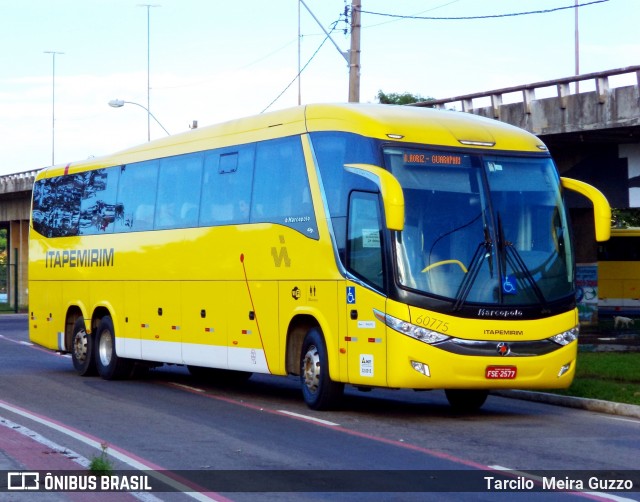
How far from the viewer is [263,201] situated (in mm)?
17375

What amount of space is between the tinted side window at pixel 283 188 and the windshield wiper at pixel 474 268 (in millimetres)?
2271

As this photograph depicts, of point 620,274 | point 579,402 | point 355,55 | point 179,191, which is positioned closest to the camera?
point 579,402

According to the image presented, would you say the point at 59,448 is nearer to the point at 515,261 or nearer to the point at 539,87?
the point at 515,261

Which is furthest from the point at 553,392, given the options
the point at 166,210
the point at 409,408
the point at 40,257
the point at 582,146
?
the point at 582,146

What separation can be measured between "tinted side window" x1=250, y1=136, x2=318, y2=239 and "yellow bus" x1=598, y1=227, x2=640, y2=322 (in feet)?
123

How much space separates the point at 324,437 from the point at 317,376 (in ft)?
9.21

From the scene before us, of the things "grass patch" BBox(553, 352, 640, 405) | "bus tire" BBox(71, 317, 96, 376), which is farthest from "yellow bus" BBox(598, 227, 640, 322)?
"bus tire" BBox(71, 317, 96, 376)

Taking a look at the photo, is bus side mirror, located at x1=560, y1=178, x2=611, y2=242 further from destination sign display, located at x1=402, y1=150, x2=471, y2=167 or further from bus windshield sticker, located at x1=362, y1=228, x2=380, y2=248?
bus windshield sticker, located at x1=362, y1=228, x2=380, y2=248

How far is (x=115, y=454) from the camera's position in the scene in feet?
37.6

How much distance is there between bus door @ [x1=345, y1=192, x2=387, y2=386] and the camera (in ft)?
48.5

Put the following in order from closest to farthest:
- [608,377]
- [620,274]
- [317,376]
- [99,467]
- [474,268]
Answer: [99,467] → [474,268] → [317,376] → [608,377] → [620,274]

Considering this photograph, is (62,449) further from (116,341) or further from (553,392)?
(116,341)

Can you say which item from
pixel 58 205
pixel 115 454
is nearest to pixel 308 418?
pixel 115 454

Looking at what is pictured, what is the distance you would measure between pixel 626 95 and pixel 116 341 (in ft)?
46.2
